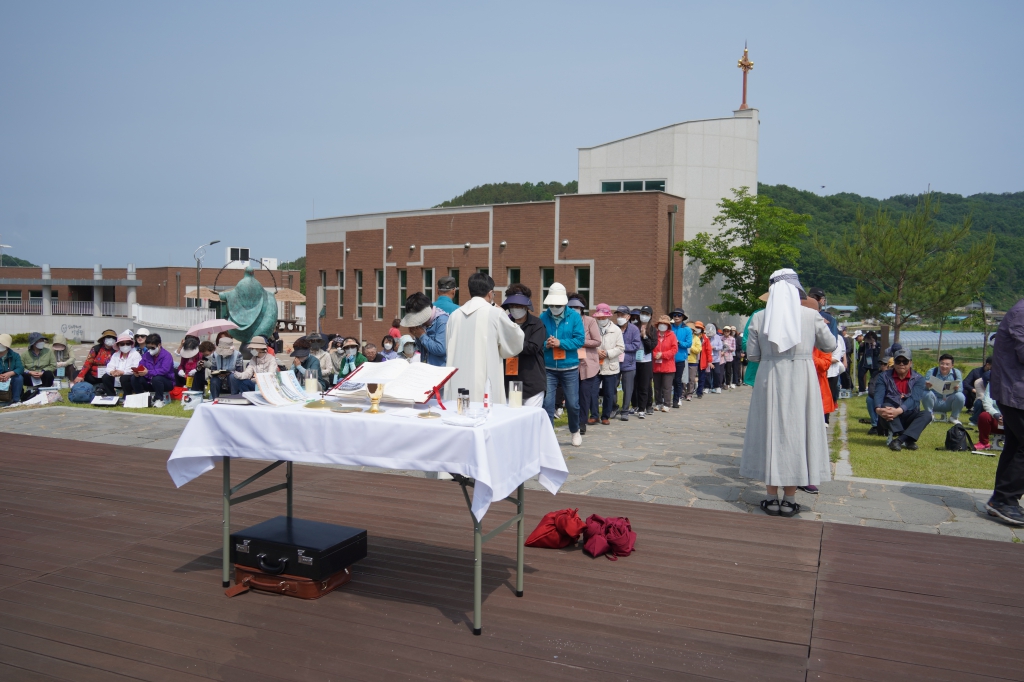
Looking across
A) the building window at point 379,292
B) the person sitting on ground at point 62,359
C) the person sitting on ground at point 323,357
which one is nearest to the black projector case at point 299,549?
A: the person sitting on ground at point 323,357

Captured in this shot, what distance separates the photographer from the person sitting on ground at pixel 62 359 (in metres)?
15.6

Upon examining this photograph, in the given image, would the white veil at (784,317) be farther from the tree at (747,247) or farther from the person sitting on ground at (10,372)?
the tree at (747,247)

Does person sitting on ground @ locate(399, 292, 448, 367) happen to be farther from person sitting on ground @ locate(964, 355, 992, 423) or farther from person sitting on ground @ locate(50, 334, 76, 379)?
person sitting on ground @ locate(50, 334, 76, 379)

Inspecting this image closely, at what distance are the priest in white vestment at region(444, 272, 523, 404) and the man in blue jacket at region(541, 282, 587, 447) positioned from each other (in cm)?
251

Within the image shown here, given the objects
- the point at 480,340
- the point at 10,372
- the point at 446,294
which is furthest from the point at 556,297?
the point at 10,372

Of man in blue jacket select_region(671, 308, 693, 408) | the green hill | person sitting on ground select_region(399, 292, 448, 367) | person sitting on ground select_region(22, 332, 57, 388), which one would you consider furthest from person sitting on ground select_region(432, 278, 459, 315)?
the green hill

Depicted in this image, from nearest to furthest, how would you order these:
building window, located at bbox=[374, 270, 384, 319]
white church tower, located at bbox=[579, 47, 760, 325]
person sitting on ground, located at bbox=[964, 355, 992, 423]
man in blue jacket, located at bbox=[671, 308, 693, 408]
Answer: person sitting on ground, located at bbox=[964, 355, 992, 423] → man in blue jacket, located at bbox=[671, 308, 693, 408] → white church tower, located at bbox=[579, 47, 760, 325] → building window, located at bbox=[374, 270, 384, 319]

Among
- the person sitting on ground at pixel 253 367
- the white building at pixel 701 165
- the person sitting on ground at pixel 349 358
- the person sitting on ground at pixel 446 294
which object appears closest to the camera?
the person sitting on ground at pixel 446 294

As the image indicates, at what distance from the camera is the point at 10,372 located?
1402 cm

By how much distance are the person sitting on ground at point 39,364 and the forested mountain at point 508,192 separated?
184ft

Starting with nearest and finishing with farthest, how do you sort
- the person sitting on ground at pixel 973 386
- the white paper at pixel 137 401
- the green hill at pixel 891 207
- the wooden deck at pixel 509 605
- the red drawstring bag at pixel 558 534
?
1. the wooden deck at pixel 509 605
2. the red drawstring bag at pixel 558 534
3. the person sitting on ground at pixel 973 386
4. the white paper at pixel 137 401
5. the green hill at pixel 891 207

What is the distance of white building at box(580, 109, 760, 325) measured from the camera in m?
32.2

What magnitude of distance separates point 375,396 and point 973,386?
11932 mm

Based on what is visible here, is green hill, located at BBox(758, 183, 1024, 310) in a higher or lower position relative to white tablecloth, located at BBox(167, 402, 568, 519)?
higher
